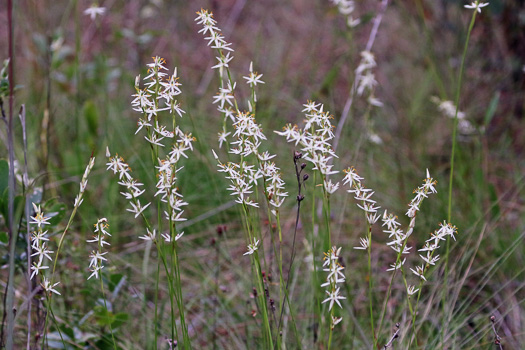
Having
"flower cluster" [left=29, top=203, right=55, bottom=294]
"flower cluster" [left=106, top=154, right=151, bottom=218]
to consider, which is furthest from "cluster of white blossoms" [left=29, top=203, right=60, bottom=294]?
"flower cluster" [left=106, top=154, right=151, bottom=218]

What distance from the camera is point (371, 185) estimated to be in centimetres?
278

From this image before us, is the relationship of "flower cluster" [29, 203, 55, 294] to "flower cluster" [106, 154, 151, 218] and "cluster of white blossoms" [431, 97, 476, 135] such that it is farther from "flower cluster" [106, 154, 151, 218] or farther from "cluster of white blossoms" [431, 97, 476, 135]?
"cluster of white blossoms" [431, 97, 476, 135]

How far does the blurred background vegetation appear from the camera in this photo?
78.2 inches

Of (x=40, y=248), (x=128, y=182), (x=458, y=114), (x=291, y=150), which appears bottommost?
(x=291, y=150)

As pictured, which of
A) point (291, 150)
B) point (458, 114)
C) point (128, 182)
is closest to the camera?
point (128, 182)

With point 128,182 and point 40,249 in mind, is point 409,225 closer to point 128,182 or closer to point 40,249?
point 128,182

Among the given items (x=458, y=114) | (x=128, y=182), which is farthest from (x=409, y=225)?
(x=458, y=114)

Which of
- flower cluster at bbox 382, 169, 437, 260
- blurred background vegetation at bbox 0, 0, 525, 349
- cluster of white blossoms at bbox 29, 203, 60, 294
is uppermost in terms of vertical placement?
flower cluster at bbox 382, 169, 437, 260

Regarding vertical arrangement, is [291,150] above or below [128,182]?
below

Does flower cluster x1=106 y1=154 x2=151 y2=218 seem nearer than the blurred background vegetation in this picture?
Yes

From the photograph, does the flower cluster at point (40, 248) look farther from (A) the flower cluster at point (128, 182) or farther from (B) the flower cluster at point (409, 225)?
(B) the flower cluster at point (409, 225)

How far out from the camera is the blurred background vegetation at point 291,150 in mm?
1987

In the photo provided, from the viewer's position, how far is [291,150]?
10.2ft

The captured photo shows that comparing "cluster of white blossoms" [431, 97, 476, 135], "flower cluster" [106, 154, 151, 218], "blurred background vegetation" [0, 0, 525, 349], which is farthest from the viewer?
"cluster of white blossoms" [431, 97, 476, 135]
